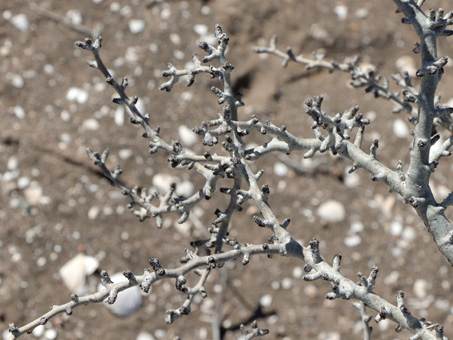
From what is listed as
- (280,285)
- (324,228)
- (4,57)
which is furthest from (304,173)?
(4,57)


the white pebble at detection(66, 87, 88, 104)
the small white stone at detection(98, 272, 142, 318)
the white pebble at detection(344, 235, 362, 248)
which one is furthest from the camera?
the white pebble at detection(66, 87, 88, 104)

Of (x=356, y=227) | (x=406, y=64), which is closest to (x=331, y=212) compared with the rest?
(x=356, y=227)

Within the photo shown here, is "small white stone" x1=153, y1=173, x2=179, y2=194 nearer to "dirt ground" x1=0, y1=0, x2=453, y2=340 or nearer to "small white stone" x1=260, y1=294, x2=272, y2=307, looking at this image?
"dirt ground" x1=0, y1=0, x2=453, y2=340

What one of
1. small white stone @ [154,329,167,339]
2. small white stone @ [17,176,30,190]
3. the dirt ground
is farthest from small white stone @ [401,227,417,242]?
small white stone @ [17,176,30,190]

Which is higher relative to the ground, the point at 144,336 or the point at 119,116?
the point at 119,116

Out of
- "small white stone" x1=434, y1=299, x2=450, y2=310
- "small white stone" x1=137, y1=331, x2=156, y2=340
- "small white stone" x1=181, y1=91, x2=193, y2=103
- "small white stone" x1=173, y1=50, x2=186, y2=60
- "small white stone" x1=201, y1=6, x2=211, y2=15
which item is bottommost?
"small white stone" x1=137, y1=331, x2=156, y2=340

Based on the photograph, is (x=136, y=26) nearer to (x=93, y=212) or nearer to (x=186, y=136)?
(x=186, y=136)

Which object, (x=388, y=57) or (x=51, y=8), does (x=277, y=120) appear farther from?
(x=51, y=8)
